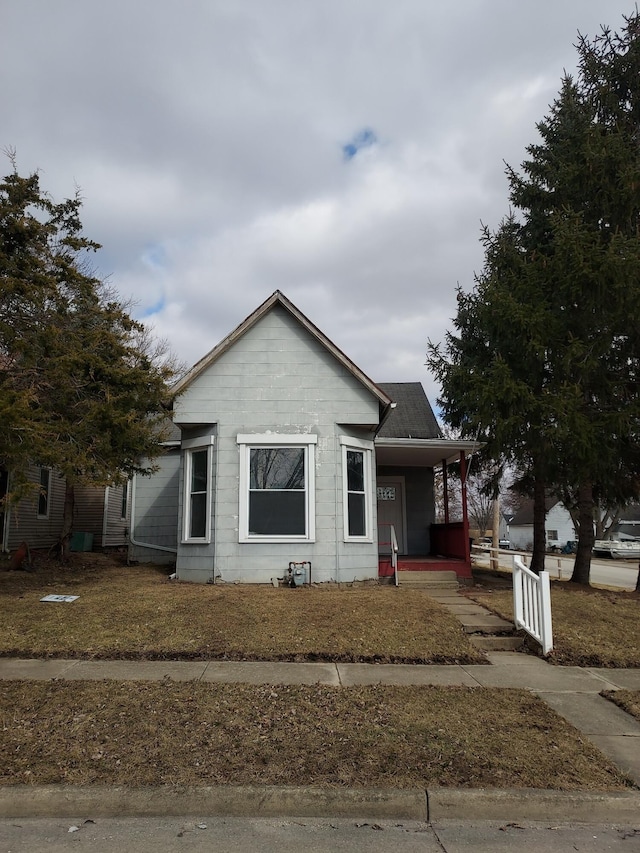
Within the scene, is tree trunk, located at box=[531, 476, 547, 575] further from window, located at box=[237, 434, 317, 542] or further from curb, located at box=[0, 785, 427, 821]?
curb, located at box=[0, 785, 427, 821]

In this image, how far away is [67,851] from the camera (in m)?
3.62

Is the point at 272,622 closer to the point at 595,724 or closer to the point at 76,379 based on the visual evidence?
the point at 595,724

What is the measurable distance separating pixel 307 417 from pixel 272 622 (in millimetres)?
4869

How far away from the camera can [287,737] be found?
4.99m

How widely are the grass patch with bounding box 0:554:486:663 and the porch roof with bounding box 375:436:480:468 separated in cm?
353

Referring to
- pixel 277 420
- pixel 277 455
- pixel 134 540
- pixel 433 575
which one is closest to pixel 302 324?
pixel 277 420

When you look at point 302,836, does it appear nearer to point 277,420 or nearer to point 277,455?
point 277,455

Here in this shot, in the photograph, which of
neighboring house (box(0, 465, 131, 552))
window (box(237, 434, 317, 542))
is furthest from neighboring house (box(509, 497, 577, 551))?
window (box(237, 434, 317, 542))

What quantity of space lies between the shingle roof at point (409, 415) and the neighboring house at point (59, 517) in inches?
308

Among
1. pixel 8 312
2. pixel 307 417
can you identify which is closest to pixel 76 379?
pixel 8 312

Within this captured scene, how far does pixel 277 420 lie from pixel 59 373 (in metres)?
4.21

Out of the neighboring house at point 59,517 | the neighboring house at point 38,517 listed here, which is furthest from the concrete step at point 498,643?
the neighboring house at point 38,517

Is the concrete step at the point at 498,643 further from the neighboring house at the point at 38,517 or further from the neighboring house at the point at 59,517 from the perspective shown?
the neighboring house at the point at 38,517

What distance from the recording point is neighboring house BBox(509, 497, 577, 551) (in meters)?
62.2
